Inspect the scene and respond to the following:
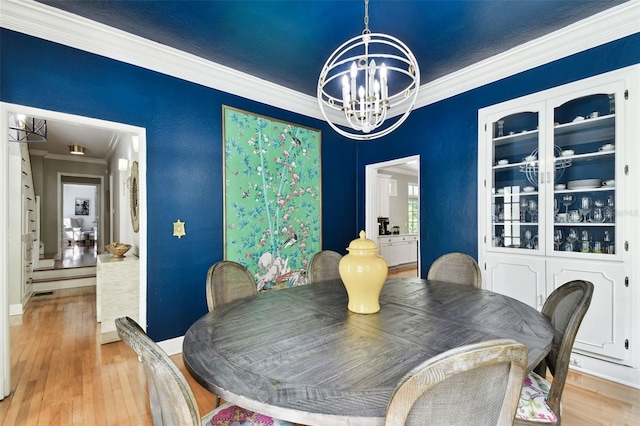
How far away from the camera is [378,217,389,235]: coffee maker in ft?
22.9

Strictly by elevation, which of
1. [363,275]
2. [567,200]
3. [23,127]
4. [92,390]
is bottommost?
[92,390]

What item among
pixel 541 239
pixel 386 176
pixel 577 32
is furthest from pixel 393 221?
pixel 577 32

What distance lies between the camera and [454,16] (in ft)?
7.27

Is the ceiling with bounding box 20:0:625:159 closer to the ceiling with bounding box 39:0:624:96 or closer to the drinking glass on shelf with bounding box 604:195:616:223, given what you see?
the ceiling with bounding box 39:0:624:96

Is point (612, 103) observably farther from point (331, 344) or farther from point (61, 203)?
point (61, 203)

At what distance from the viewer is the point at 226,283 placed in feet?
6.50

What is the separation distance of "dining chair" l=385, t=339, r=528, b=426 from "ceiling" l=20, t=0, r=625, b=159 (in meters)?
2.29

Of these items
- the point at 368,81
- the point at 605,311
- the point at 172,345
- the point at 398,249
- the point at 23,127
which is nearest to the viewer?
the point at 368,81

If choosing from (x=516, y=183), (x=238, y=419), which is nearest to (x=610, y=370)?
(x=516, y=183)

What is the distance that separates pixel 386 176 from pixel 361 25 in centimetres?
531

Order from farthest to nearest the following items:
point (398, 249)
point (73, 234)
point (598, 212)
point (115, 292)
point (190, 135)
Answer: point (73, 234) → point (398, 249) → point (115, 292) → point (190, 135) → point (598, 212)

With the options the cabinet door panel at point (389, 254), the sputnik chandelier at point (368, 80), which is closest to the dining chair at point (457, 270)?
the sputnik chandelier at point (368, 80)

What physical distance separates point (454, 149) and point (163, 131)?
3018 millimetres

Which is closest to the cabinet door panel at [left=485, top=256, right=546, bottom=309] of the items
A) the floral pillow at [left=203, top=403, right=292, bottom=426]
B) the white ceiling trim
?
the white ceiling trim
